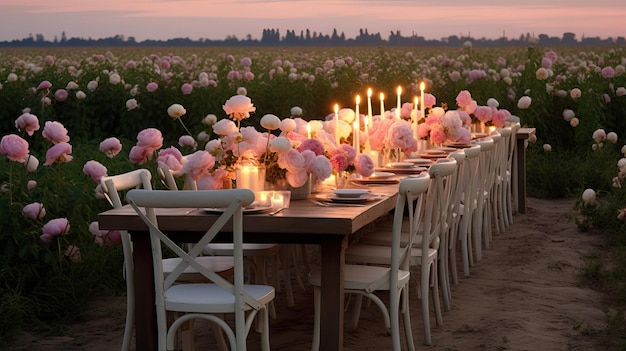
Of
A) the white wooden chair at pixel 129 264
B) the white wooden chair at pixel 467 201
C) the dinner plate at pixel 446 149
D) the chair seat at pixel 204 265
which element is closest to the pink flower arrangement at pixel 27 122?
the white wooden chair at pixel 129 264

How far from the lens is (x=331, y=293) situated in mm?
4410

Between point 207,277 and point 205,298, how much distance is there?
9cm

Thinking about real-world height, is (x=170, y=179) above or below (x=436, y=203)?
above

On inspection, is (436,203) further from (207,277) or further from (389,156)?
(207,277)

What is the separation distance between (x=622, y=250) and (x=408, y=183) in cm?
354

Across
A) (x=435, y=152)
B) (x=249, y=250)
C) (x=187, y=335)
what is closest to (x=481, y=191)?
(x=435, y=152)

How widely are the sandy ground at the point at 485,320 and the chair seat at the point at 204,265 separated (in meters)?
0.51

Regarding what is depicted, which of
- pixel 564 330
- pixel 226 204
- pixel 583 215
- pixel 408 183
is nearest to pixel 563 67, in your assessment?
pixel 583 215

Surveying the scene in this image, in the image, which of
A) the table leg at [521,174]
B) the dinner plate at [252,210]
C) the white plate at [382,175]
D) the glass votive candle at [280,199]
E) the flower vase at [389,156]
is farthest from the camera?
the table leg at [521,174]

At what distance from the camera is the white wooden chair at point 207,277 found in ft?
12.9

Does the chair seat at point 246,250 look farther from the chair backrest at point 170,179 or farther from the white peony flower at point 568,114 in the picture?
the white peony flower at point 568,114

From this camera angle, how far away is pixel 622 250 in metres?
7.70

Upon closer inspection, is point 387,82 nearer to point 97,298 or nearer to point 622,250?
point 622,250

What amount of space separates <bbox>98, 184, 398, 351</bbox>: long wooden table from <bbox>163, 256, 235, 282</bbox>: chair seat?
34cm
